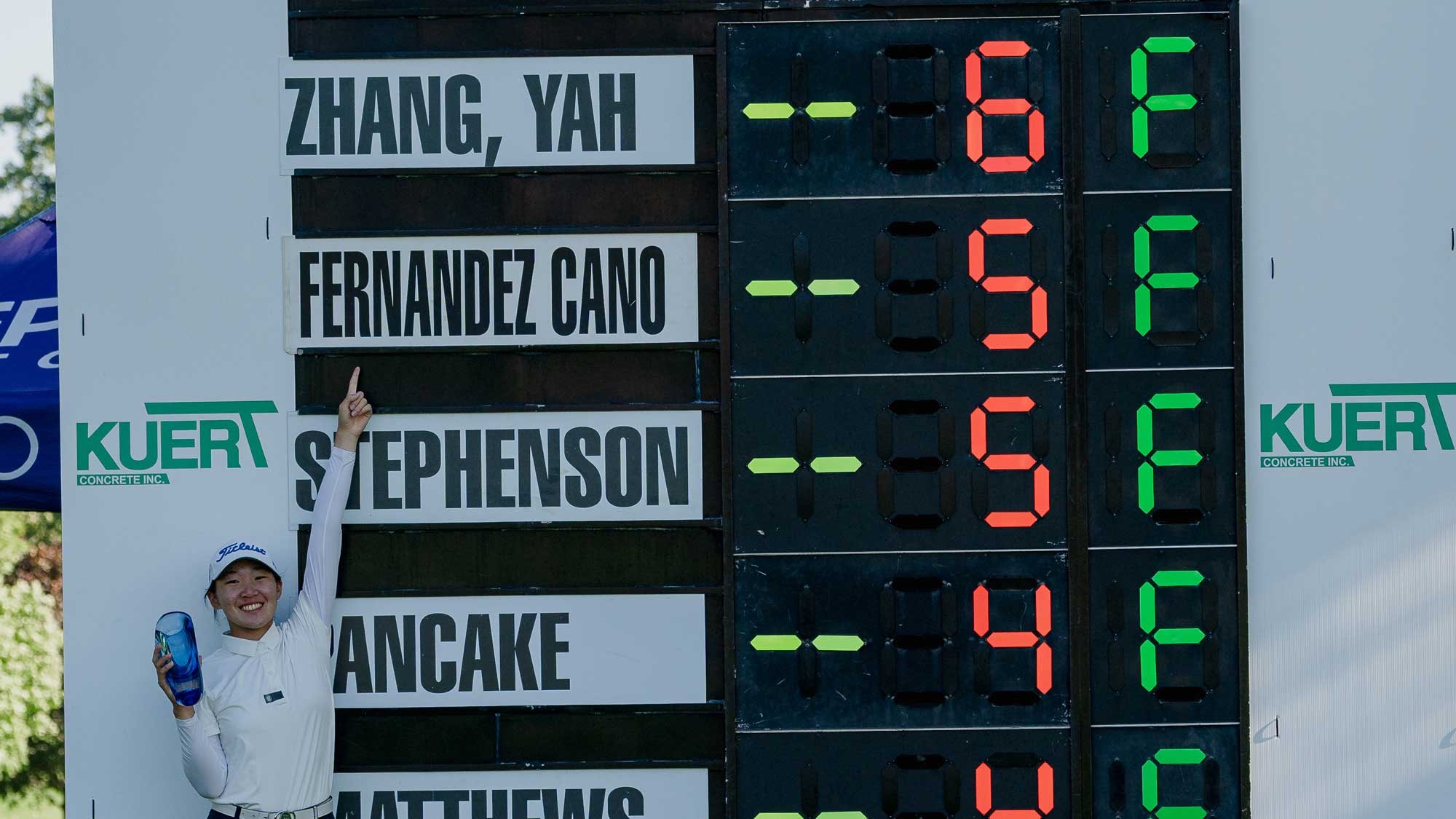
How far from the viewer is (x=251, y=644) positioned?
11.2ft

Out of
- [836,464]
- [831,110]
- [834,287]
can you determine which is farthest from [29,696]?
[831,110]

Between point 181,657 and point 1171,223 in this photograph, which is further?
point 1171,223

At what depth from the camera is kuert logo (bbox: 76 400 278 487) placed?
3.57 metres

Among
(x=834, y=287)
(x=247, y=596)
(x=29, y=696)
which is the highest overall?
(x=834, y=287)

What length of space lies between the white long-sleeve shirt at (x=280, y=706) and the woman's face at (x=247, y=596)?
0.04 m

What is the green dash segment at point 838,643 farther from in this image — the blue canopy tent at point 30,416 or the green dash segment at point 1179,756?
the blue canopy tent at point 30,416

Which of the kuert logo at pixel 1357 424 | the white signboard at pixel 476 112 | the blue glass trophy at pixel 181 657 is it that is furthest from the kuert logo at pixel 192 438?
the kuert logo at pixel 1357 424

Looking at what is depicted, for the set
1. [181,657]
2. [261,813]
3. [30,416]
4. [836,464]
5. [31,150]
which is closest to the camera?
[181,657]

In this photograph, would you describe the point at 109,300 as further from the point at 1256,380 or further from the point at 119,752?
the point at 1256,380

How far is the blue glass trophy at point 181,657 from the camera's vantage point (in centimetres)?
322

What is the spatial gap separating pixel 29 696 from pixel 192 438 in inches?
296

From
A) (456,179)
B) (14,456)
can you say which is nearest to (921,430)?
(456,179)

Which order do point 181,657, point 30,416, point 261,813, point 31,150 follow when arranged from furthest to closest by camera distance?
point 31,150, point 30,416, point 261,813, point 181,657

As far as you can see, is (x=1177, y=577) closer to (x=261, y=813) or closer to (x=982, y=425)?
(x=982, y=425)
